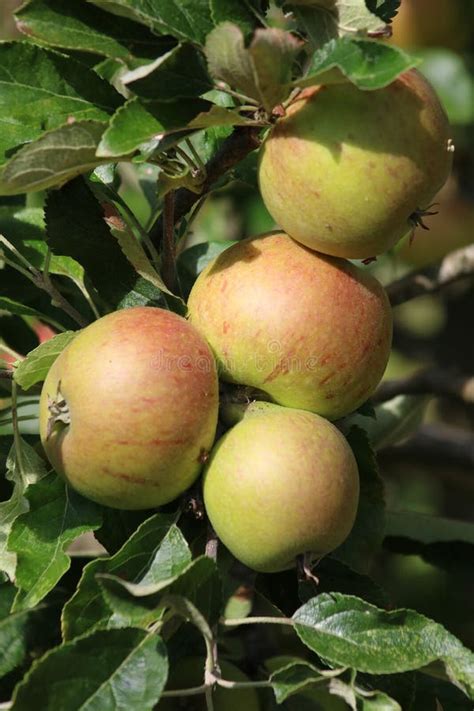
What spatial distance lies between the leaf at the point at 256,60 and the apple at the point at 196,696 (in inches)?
29.9

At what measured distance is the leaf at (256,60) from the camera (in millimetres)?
1000

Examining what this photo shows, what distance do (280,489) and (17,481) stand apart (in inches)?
15.2

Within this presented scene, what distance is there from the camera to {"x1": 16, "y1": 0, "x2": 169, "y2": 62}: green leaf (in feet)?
3.57

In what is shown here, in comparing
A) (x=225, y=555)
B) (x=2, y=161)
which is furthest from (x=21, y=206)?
(x=225, y=555)

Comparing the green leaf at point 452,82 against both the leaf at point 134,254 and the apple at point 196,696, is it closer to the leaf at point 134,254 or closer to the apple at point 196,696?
the leaf at point 134,254

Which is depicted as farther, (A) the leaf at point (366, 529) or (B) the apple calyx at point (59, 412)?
(A) the leaf at point (366, 529)

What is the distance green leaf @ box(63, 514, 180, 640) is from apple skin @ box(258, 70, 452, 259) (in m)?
0.40

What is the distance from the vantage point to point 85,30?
1105mm

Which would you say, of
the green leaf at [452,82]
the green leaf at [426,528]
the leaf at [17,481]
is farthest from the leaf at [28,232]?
the green leaf at [452,82]

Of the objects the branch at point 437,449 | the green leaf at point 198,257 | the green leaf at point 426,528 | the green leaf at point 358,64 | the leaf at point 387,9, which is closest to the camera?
the green leaf at point 358,64

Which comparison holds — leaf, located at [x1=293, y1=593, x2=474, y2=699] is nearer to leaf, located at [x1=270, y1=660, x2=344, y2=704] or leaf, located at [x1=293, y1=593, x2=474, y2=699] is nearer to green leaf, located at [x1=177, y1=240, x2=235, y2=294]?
leaf, located at [x1=270, y1=660, x2=344, y2=704]

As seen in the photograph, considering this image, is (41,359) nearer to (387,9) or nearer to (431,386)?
(387,9)

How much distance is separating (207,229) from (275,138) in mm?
1377

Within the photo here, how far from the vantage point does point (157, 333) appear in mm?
1099
